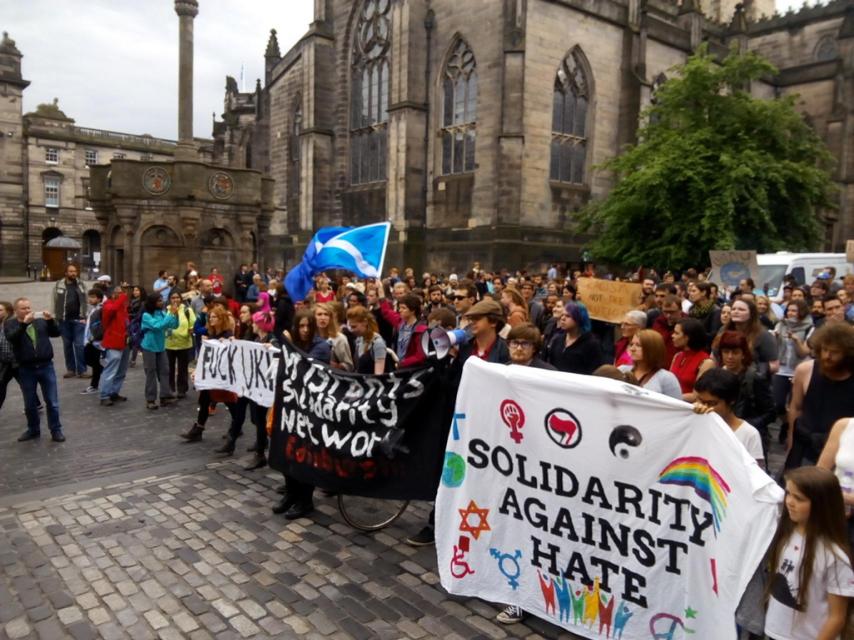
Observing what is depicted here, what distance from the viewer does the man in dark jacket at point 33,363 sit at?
8.03 meters

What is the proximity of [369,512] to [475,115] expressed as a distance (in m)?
23.8

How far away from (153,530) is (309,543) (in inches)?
55.5

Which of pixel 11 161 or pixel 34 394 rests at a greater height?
pixel 11 161

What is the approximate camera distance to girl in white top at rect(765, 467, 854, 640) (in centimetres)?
290

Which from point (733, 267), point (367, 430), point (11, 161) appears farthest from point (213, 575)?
point (11, 161)

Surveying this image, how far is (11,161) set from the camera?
5072 cm

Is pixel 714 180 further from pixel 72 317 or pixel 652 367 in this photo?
pixel 72 317

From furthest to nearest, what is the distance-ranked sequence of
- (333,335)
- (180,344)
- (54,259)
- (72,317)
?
(54,259)
(72,317)
(180,344)
(333,335)

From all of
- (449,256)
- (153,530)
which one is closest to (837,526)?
(153,530)

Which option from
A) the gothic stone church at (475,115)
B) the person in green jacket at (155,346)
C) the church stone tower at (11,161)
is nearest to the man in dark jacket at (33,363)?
the person in green jacket at (155,346)

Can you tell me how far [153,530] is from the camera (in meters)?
5.62

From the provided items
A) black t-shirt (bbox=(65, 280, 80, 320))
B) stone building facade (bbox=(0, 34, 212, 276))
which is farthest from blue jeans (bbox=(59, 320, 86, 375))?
stone building facade (bbox=(0, 34, 212, 276))

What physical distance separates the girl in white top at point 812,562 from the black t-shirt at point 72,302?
1242 cm

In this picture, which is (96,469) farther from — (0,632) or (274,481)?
(0,632)
